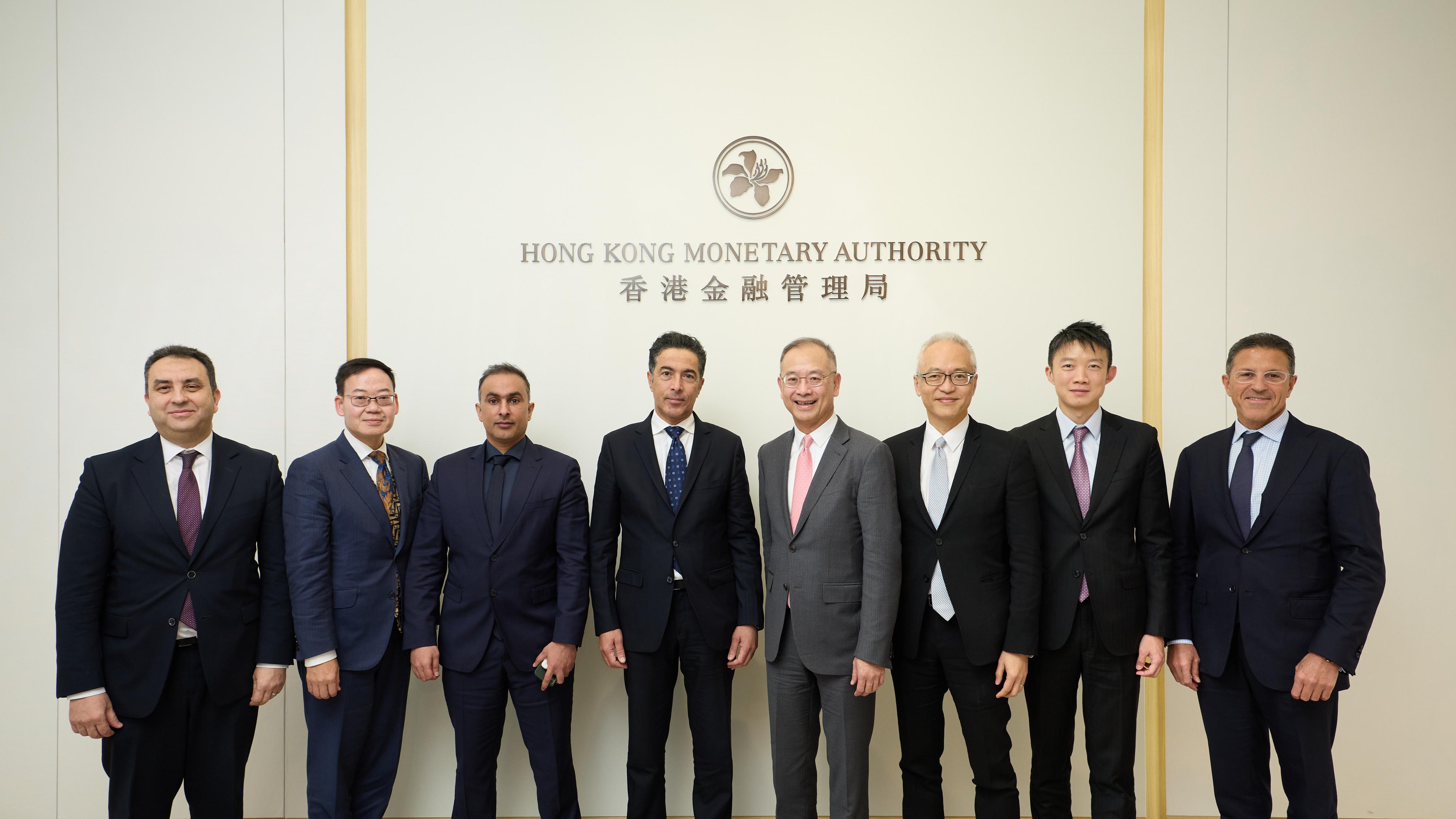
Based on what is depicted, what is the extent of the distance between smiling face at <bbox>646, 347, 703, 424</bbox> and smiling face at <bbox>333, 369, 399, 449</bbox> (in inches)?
40.5

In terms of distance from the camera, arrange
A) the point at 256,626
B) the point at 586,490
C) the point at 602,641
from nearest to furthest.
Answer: the point at 256,626, the point at 602,641, the point at 586,490

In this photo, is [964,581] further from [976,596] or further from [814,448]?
[814,448]

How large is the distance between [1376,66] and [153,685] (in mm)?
5725

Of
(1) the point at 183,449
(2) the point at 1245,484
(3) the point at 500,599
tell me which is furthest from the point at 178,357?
(2) the point at 1245,484

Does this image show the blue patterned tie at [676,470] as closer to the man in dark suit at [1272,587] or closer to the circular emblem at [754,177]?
the circular emblem at [754,177]

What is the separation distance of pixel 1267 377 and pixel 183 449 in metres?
3.83

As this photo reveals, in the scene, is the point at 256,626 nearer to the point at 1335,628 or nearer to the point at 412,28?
the point at 412,28

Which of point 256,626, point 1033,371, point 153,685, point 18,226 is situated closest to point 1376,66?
point 1033,371

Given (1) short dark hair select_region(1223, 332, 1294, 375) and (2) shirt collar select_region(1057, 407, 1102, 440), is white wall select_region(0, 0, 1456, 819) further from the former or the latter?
(1) short dark hair select_region(1223, 332, 1294, 375)

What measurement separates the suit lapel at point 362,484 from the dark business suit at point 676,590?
783 millimetres

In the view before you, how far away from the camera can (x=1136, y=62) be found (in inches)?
141

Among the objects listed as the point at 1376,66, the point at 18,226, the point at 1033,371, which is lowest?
the point at 1033,371

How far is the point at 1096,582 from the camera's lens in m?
2.63

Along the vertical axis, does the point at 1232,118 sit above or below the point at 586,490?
above
